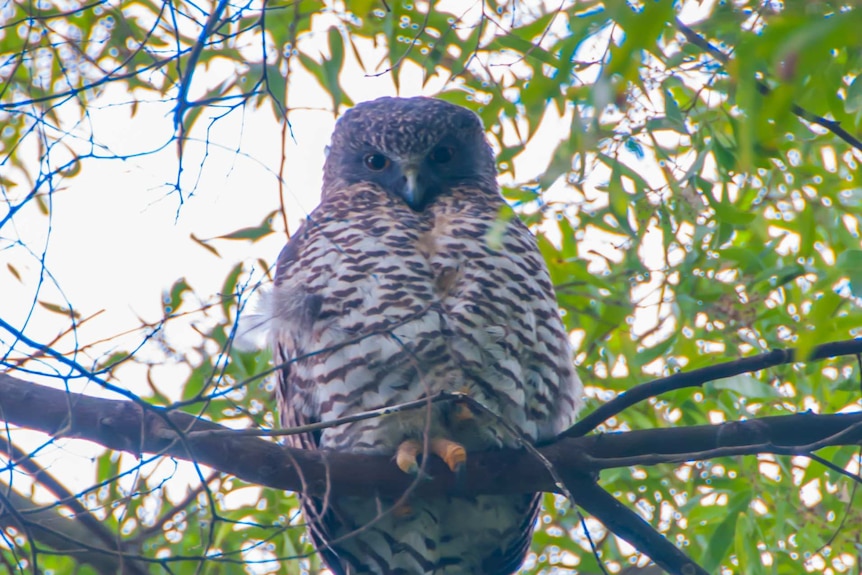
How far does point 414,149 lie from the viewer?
3809 millimetres

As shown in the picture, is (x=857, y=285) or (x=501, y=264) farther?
(x=501, y=264)

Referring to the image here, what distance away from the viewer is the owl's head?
378 centimetres

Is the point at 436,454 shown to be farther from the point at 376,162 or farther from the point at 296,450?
the point at 376,162

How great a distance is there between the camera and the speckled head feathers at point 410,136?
3.83m

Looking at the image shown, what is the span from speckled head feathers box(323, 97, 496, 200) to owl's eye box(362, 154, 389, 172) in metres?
0.02

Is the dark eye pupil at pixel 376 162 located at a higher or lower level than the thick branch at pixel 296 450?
higher

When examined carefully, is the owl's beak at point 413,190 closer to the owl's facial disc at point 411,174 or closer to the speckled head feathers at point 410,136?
the owl's facial disc at point 411,174

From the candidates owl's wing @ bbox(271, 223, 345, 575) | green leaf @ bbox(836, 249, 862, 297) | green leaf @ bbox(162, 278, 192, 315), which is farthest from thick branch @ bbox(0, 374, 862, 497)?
green leaf @ bbox(162, 278, 192, 315)

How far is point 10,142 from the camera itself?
3.78 metres

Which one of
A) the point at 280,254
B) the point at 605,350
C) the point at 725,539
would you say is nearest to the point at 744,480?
the point at 725,539

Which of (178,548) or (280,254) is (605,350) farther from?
(178,548)

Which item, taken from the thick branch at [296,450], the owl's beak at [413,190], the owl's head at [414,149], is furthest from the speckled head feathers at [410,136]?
the thick branch at [296,450]

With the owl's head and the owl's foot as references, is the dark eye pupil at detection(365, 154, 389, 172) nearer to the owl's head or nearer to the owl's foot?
the owl's head

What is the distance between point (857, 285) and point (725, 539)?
1.34m
